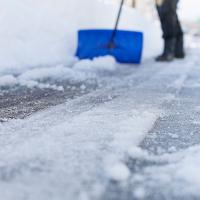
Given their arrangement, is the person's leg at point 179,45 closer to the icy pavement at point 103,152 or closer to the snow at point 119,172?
the icy pavement at point 103,152

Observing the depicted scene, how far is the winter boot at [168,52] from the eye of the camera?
5.19 meters

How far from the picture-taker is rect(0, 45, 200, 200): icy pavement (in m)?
0.98

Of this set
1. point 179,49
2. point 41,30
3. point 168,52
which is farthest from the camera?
point 179,49

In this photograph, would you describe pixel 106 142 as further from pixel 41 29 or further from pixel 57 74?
pixel 41 29

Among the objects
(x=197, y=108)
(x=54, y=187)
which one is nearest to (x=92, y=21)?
(x=197, y=108)

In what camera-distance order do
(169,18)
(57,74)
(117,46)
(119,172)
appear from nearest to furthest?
(119,172) → (57,74) → (117,46) → (169,18)

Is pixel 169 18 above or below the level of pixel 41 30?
above

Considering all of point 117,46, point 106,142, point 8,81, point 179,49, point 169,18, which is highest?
point 106,142

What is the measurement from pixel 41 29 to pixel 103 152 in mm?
4183

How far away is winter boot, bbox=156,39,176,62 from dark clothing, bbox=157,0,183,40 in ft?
0.32

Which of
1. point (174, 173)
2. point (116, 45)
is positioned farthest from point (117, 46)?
point (174, 173)

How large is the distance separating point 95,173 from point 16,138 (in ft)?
1.39

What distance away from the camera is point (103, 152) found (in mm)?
1243

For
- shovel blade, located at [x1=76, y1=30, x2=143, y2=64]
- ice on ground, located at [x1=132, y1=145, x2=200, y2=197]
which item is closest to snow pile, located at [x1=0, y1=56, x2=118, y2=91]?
shovel blade, located at [x1=76, y1=30, x2=143, y2=64]
